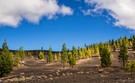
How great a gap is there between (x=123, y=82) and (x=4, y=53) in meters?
51.5

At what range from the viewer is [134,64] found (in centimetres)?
8431

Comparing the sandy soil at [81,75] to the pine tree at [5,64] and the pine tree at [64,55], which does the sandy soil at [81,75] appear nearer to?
the pine tree at [5,64]

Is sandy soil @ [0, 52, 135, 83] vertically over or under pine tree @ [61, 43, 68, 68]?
under

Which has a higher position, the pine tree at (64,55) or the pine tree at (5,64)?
the pine tree at (64,55)

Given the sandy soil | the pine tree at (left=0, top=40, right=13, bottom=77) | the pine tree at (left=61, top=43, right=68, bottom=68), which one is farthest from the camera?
the pine tree at (left=61, top=43, right=68, bottom=68)

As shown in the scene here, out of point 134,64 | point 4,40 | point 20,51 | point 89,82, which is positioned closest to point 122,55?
point 134,64

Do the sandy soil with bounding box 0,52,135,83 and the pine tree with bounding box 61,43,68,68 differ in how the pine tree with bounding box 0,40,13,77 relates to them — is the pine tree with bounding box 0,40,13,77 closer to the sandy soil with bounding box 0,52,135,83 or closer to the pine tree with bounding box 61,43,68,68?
the sandy soil with bounding box 0,52,135,83

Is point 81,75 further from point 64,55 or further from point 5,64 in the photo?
point 64,55

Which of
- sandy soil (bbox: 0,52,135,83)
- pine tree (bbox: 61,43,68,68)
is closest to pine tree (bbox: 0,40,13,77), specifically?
sandy soil (bbox: 0,52,135,83)

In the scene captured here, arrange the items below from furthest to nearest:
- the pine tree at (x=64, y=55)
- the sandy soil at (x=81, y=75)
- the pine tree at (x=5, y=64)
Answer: the pine tree at (x=64, y=55), the pine tree at (x=5, y=64), the sandy soil at (x=81, y=75)

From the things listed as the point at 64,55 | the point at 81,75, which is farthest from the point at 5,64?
the point at 64,55

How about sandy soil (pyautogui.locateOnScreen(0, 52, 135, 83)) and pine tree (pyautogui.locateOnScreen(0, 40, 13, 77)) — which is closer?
sandy soil (pyautogui.locateOnScreen(0, 52, 135, 83))

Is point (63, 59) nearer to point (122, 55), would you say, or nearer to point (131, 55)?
point (122, 55)

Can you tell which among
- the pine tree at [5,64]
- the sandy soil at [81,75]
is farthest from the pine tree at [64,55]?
the pine tree at [5,64]
